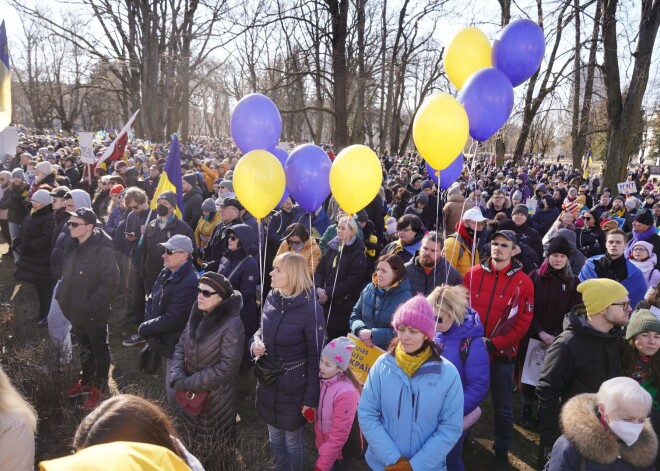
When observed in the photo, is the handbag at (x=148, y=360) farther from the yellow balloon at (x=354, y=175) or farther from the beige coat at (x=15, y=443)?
the beige coat at (x=15, y=443)

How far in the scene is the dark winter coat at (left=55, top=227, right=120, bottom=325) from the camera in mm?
4219

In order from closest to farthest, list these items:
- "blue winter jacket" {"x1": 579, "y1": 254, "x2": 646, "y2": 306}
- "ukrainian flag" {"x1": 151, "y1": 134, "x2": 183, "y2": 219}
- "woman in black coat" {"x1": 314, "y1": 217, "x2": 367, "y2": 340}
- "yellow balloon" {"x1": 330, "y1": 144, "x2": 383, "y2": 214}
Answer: "yellow balloon" {"x1": 330, "y1": 144, "x2": 383, "y2": 214} → "blue winter jacket" {"x1": 579, "y1": 254, "x2": 646, "y2": 306} → "woman in black coat" {"x1": 314, "y1": 217, "x2": 367, "y2": 340} → "ukrainian flag" {"x1": 151, "y1": 134, "x2": 183, "y2": 219}

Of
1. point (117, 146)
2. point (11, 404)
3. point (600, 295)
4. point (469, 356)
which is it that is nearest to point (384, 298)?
point (469, 356)

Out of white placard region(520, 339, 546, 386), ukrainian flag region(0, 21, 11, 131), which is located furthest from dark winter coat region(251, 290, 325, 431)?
ukrainian flag region(0, 21, 11, 131)

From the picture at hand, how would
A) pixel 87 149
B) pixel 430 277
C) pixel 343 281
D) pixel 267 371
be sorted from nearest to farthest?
pixel 267 371, pixel 430 277, pixel 343 281, pixel 87 149

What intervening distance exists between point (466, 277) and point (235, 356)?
209cm

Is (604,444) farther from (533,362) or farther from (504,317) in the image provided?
(533,362)

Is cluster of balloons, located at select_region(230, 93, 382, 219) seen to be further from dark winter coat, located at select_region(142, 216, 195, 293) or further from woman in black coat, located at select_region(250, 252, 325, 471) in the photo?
dark winter coat, located at select_region(142, 216, 195, 293)

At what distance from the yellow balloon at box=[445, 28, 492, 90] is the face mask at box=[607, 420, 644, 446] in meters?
3.02

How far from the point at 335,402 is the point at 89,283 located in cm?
268

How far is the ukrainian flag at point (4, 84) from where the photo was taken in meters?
3.15

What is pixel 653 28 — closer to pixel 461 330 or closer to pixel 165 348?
pixel 461 330

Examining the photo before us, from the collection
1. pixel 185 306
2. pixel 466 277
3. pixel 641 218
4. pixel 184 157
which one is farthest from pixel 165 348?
pixel 184 157

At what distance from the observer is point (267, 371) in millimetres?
3121
